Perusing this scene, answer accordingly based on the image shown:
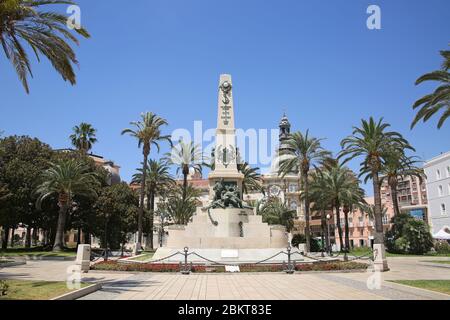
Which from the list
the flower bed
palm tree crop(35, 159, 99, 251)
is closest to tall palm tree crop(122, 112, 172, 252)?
palm tree crop(35, 159, 99, 251)

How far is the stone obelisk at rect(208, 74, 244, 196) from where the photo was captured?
96.6 feet

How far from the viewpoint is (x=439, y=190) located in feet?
177

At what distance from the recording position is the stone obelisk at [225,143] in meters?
29.5

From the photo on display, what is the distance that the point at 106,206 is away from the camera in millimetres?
44000

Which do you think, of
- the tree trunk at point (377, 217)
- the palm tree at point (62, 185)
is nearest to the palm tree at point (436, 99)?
the tree trunk at point (377, 217)

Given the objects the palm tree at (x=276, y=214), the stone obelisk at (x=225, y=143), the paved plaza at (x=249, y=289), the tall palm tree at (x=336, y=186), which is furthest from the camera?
the palm tree at (x=276, y=214)

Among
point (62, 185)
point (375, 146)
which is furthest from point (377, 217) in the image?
point (62, 185)

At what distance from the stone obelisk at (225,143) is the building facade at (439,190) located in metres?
35.2

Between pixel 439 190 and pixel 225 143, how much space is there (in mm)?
38310

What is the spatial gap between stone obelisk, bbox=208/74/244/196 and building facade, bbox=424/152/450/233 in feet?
115

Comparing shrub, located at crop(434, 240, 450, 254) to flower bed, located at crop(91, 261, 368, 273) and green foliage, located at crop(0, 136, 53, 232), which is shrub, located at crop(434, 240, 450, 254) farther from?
green foliage, located at crop(0, 136, 53, 232)

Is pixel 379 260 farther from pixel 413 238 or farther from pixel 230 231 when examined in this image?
pixel 413 238

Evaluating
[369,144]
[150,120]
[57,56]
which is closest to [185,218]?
[150,120]

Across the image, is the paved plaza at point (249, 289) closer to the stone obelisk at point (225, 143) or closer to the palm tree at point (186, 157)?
the stone obelisk at point (225, 143)
